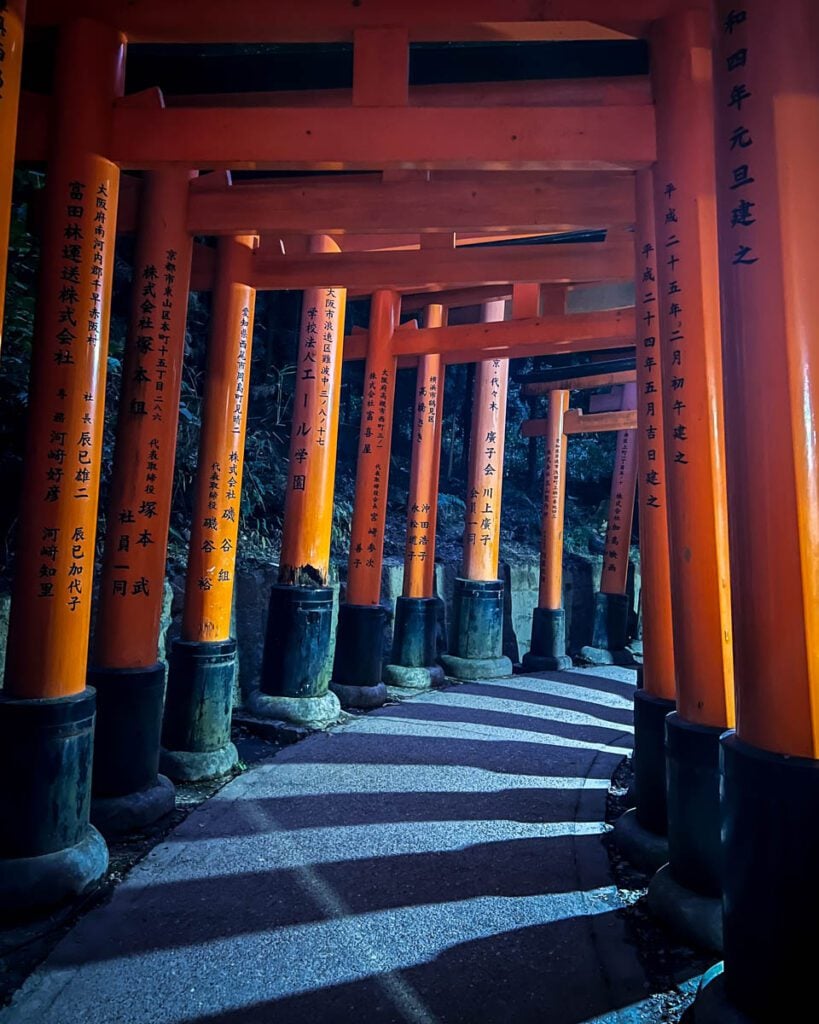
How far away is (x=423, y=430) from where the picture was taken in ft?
26.3

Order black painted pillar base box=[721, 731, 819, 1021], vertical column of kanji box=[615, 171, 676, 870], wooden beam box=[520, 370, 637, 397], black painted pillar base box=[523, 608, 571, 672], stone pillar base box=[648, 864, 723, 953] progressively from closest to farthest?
1. black painted pillar base box=[721, 731, 819, 1021]
2. stone pillar base box=[648, 864, 723, 953]
3. vertical column of kanji box=[615, 171, 676, 870]
4. black painted pillar base box=[523, 608, 571, 672]
5. wooden beam box=[520, 370, 637, 397]

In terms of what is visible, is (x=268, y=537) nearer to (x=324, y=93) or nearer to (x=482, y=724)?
(x=482, y=724)

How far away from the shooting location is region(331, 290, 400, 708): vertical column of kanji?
21.6 ft

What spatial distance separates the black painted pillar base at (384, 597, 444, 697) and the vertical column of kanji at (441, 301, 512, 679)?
1.51 feet

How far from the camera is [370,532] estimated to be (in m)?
6.80

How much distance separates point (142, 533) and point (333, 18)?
104 inches

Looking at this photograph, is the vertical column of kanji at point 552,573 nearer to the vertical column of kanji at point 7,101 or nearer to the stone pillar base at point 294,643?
the stone pillar base at point 294,643

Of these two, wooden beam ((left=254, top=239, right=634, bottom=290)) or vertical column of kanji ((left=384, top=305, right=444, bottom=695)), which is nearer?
wooden beam ((left=254, top=239, right=634, bottom=290))

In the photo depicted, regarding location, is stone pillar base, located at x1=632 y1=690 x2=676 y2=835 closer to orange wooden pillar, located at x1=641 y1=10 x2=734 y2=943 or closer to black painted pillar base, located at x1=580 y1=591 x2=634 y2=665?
orange wooden pillar, located at x1=641 y1=10 x2=734 y2=943

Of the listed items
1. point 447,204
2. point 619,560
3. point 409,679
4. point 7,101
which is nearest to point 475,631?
point 409,679

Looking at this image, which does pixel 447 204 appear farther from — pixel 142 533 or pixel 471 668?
pixel 471 668

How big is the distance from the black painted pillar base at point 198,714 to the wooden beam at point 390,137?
2.83 meters

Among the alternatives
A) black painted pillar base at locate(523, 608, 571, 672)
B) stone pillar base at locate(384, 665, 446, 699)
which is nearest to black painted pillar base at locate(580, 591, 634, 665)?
black painted pillar base at locate(523, 608, 571, 672)

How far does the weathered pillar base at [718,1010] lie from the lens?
175cm
